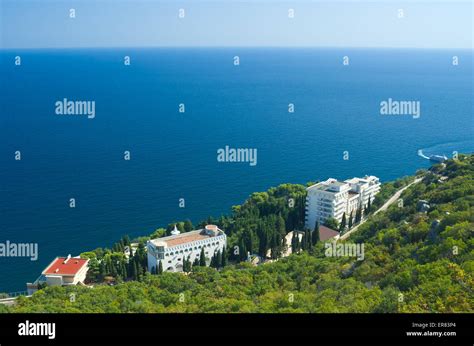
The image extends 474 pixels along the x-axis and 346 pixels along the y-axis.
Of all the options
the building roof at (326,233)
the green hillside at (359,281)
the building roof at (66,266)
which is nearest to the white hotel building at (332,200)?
the building roof at (326,233)

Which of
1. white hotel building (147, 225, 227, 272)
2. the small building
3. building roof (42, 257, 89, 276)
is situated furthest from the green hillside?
building roof (42, 257, 89, 276)

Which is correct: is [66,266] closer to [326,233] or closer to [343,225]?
[326,233]

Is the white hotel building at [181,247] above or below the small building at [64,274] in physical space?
above

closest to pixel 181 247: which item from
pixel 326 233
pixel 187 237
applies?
pixel 187 237

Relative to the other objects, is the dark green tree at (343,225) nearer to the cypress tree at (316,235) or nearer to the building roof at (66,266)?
the cypress tree at (316,235)

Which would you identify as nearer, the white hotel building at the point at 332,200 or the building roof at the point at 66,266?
the building roof at the point at 66,266

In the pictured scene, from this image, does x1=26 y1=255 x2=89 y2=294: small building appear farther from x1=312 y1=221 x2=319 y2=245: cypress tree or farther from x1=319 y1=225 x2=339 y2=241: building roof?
x1=319 y1=225 x2=339 y2=241: building roof

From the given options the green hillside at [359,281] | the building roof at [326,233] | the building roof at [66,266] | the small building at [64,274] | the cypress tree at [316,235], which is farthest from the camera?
the building roof at [326,233]
